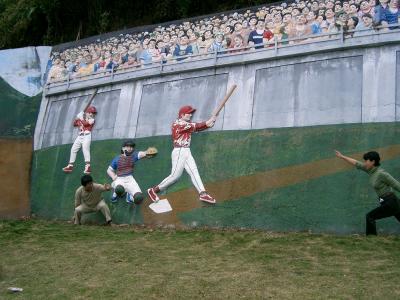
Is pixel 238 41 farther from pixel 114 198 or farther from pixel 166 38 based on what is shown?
pixel 114 198

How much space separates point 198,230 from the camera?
10133 millimetres

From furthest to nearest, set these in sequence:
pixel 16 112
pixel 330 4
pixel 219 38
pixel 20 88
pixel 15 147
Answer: pixel 20 88
pixel 16 112
pixel 15 147
pixel 219 38
pixel 330 4

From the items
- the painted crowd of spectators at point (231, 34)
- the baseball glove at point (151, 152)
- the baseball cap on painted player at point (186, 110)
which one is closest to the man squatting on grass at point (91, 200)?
the baseball glove at point (151, 152)

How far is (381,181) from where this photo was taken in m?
8.21

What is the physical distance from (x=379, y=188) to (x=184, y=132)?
4325mm

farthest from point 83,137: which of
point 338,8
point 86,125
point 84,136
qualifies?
point 338,8

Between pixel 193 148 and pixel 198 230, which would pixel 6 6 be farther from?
pixel 198 230

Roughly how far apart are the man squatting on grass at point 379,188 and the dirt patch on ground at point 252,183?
0.76 m

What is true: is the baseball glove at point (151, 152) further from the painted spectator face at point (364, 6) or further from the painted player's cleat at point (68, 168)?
the painted spectator face at point (364, 6)

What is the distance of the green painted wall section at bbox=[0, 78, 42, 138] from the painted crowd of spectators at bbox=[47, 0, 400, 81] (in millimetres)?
896

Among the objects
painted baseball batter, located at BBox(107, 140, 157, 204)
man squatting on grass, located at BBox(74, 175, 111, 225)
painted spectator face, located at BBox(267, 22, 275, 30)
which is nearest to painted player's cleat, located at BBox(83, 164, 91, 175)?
painted baseball batter, located at BBox(107, 140, 157, 204)

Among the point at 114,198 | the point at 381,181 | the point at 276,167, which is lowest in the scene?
the point at 114,198

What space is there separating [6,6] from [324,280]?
1604 cm

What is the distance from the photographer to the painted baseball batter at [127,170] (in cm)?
1138
